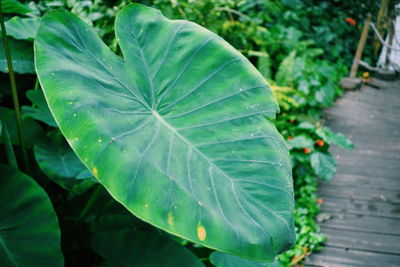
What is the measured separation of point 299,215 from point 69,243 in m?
1.56

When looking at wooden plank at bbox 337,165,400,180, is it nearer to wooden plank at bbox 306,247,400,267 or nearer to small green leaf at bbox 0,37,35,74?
wooden plank at bbox 306,247,400,267

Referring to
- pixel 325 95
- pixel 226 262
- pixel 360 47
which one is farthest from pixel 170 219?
pixel 360 47

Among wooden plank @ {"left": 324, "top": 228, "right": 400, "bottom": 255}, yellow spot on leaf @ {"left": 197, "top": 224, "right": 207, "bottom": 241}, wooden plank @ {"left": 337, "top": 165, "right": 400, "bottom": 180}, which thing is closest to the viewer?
yellow spot on leaf @ {"left": 197, "top": 224, "right": 207, "bottom": 241}

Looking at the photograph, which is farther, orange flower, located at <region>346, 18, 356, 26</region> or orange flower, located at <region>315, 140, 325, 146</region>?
orange flower, located at <region>346, 18, 356, 26</region>

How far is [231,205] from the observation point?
0.81 m

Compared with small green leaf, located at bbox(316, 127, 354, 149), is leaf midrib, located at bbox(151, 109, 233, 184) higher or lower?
higher

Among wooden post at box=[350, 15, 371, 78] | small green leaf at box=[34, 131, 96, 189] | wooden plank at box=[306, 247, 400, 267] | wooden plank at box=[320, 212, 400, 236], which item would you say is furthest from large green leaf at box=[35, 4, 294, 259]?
wooden post at box=[350, 15, 371, 78]

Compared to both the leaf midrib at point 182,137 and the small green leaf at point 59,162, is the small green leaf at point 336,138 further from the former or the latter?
the leaf midrib at point 182,137

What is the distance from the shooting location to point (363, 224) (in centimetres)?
244

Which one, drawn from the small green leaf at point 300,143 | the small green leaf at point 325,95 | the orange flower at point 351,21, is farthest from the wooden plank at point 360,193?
the orange flower at point 351,21

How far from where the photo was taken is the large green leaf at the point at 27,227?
0.96 meters

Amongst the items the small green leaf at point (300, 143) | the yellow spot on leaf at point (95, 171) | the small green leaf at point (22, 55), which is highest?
the yellow spot on leaf at point (95, 171)

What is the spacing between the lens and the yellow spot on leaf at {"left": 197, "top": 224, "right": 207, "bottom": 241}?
72 cm

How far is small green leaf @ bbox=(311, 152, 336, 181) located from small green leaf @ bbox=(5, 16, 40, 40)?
73.6 inches
